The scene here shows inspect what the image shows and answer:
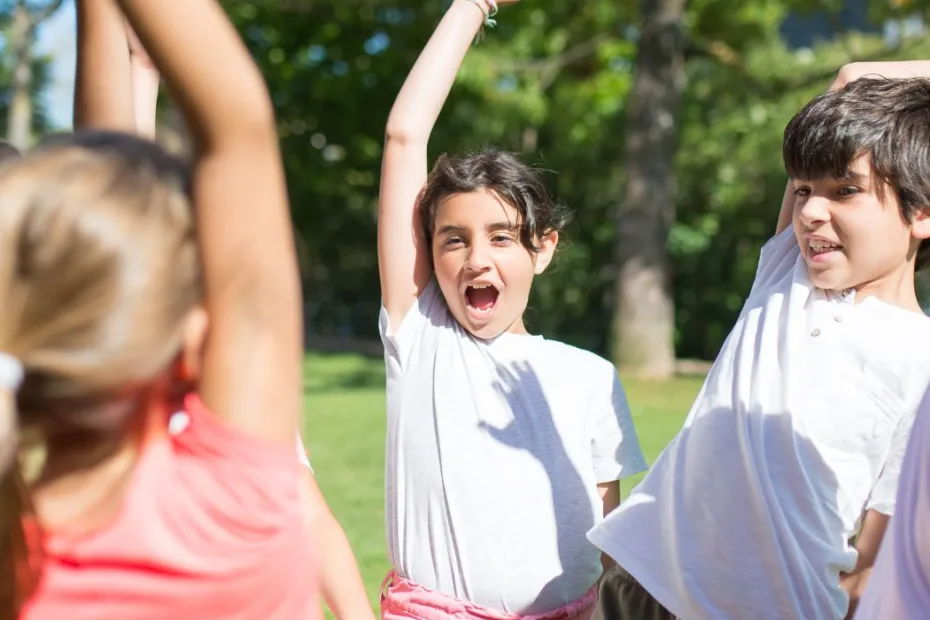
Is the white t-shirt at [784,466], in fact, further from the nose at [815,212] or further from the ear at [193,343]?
the ear at [193,343]

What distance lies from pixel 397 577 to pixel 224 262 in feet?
4.94

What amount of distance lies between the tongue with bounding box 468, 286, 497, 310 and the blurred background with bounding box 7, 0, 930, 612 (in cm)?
965

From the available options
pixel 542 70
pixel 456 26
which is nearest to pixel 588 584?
pixel 456 26

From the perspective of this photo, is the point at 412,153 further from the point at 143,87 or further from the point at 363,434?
the point at 363,434

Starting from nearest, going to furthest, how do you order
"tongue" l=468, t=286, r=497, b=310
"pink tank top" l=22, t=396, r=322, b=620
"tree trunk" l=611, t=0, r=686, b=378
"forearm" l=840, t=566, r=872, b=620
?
"pink tank top" l=22, t=396, r=322, b=620
"forearm" l=840, t=566, r=872, b=620
"tongue" l=468, t=286, r=497, b=310
"tree trunk" l=611, t=0, r=686, b=378

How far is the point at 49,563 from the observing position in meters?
1.46

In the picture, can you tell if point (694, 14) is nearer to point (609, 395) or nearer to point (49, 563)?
point (609, 395)

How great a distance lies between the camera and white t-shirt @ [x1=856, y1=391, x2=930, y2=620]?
1702 mm

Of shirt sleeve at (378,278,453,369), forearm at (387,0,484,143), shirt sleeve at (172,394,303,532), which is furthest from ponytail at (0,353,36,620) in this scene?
forearm at (387,0,484,143)

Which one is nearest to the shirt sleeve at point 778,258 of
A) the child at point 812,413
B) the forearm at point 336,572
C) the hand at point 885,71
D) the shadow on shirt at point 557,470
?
the child at point 812,413

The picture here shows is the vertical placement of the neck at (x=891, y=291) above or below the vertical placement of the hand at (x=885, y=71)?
below

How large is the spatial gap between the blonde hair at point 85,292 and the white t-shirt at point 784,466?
1288 millimetres

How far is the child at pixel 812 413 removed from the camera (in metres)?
2.26

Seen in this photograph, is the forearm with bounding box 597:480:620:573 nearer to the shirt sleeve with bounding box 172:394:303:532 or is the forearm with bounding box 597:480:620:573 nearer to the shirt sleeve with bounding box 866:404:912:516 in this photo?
the shirt sleeve with bounding box 866:404:912:516
